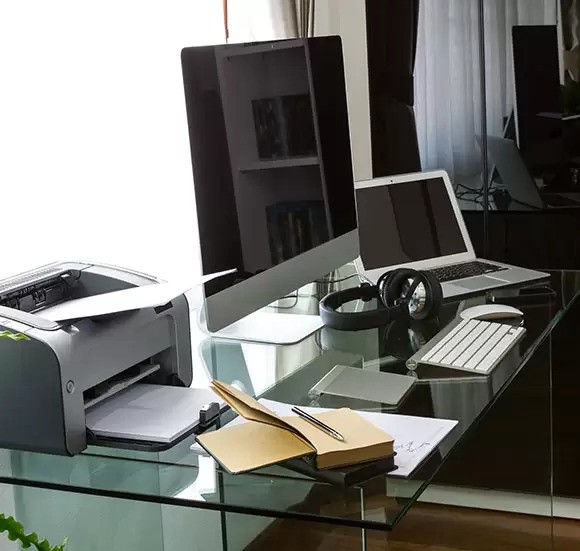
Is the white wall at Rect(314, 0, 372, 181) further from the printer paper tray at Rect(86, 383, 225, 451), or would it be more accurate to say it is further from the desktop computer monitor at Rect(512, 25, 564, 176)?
the printer paper tray at Rect(86, 383, 225, 451)

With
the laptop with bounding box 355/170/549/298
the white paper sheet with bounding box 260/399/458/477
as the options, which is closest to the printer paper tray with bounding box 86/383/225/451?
the white paper sheet with bounding box 260/399/458/477

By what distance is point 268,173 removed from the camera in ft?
5.99

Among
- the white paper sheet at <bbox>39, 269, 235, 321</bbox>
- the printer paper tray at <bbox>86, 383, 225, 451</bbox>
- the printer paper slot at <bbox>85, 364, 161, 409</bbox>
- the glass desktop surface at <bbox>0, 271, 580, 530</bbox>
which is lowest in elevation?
the glass desktop surface at <bbox>0, 271, 580, 530</bbox>

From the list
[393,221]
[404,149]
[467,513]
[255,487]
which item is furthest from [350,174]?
[467,513]

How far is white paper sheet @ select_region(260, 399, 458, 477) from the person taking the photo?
4.27 ft

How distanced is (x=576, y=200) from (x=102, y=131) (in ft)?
4.58

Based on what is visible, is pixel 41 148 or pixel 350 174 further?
pixel 350 174

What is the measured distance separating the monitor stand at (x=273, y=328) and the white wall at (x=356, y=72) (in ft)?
3.75

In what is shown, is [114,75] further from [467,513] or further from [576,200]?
[467,513]

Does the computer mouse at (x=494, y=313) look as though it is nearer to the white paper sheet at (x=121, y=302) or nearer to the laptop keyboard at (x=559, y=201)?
the white paper sheet at (x=121, y=302)

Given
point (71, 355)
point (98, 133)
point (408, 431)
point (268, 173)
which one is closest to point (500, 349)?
point (408, 431)

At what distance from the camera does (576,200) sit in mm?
2768

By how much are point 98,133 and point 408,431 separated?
1043mm

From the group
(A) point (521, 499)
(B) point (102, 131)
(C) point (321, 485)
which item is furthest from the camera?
(A) point (521, 499)
